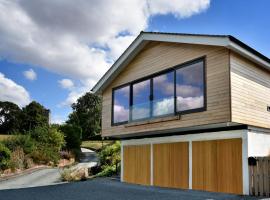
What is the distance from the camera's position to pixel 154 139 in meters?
18.2

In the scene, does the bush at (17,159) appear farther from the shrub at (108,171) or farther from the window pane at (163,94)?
the window pane at (163,94)

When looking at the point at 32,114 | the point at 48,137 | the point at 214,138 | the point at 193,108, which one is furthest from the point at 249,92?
the point at 32,114

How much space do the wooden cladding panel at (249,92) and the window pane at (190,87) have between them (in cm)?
137

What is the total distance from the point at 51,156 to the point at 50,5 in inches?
744

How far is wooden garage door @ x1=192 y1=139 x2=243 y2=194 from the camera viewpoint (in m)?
13.7

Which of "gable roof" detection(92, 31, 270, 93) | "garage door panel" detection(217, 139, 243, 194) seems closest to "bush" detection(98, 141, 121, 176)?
"gable roof" detection(92, 31, 270, 93)

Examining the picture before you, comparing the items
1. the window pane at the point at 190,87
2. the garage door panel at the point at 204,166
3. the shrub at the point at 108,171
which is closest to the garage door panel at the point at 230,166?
the garage door panel at the point at 204,166

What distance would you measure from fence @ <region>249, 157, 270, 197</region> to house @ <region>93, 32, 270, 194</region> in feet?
0.76

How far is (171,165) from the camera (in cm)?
1677

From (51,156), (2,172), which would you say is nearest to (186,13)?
(2,172)

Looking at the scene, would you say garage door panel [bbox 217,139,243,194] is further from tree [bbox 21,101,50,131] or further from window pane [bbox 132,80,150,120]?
tree [bbox 21,101,50,131]

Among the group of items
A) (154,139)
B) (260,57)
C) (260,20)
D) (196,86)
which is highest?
(260,20)

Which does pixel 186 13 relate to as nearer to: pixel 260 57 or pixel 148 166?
pixel 260 57

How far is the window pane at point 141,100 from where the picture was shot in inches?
661
